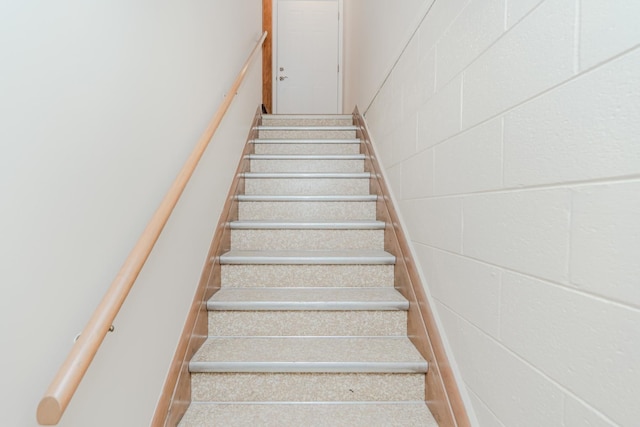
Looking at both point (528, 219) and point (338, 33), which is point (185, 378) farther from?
point (338, 33)

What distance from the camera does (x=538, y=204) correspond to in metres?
0.70

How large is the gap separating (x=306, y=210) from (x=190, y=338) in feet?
3.66

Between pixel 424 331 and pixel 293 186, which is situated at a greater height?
pixel 293 186

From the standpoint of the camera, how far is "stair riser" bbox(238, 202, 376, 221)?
7.37 feet

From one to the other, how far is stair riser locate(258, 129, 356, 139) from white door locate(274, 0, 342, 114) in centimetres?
157

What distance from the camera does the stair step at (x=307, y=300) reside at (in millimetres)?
1533

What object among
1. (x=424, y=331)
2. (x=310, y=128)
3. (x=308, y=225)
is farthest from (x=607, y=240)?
(x=310, y=128)

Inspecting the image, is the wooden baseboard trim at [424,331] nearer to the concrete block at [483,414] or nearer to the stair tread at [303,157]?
the concrete block at [483,414]

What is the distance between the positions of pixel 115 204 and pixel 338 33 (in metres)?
4.39

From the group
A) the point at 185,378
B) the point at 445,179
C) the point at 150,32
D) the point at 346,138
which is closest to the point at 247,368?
the point at 185,378

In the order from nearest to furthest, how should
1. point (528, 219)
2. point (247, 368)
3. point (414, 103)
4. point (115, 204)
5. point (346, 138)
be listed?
point (528, 219), point (115, 204), point (247, 368), point (414, 103), point (346, 138)

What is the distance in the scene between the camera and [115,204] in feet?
2.92

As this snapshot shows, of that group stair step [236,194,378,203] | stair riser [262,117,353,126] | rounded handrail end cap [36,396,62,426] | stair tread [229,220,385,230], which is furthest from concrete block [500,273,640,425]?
stair riser [262,117,353,126]

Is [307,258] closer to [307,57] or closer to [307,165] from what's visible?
[307,165]
